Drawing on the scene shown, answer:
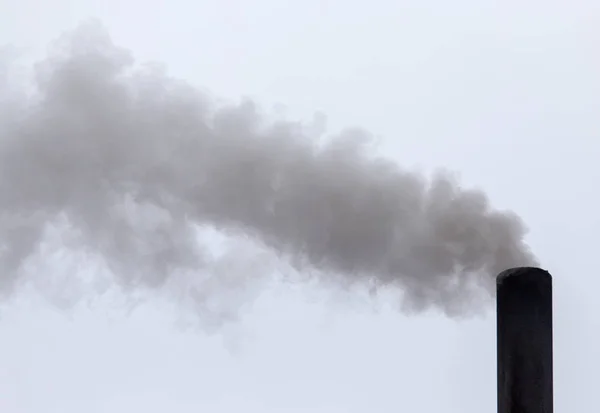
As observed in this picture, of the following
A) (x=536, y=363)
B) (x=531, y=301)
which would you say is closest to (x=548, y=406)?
(x=536, y=363)

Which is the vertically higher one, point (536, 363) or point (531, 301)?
point (531, 301)

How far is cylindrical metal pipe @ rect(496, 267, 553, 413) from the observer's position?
27.5 feet

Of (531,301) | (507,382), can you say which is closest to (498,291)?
(531,301)

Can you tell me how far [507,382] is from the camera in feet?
27.7

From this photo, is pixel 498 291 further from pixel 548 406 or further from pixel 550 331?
pixel 548 406

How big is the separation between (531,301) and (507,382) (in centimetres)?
80

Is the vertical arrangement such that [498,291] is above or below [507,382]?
above

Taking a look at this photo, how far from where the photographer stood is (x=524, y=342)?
843 centimetres

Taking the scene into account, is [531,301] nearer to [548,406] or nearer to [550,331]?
[550,331]

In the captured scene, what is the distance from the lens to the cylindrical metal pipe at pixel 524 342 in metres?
8.37

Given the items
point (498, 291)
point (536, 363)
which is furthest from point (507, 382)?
point (498, 291)

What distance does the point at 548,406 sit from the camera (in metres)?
8.44

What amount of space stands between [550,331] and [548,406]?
2.33 feet

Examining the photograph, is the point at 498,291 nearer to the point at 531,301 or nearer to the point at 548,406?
the point at 531,301
